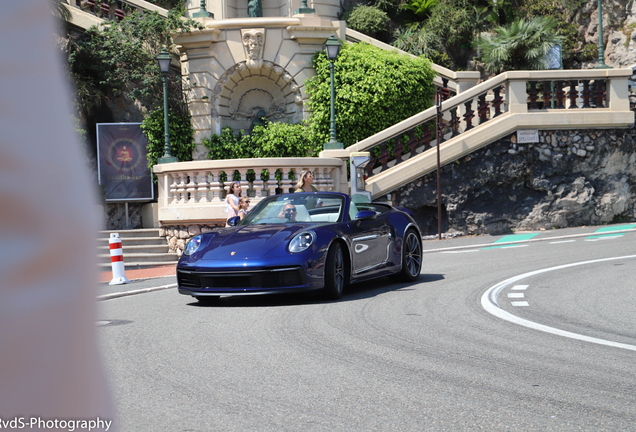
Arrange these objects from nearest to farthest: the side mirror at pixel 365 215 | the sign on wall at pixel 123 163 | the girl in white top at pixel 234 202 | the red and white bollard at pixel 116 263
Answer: the side mirror at pixel 365 215 → the red and white bollard at pixel 116 263 → the girl in white top at pixel 234 202 → the sign on wall at pixel 123 163

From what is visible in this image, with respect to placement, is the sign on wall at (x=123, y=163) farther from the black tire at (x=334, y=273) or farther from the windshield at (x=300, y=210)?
the black tire at (x=334, y=273)

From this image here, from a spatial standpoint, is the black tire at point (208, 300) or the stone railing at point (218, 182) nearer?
the black tire at point (208, 300)

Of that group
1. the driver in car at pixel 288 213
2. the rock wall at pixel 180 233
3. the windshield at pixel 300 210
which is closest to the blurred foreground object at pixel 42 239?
the windshield at pixel 300 210

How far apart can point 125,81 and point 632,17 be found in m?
19.0

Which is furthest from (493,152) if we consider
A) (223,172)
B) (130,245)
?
(130,245)

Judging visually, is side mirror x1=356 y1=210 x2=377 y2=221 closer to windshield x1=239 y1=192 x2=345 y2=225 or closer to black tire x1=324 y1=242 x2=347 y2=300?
windshield x1=239 y1=192 x2=345 y2=225

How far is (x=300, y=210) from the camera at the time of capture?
31.4ft

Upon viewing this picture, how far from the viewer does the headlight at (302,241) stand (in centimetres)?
837

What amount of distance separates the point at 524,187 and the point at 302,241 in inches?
460

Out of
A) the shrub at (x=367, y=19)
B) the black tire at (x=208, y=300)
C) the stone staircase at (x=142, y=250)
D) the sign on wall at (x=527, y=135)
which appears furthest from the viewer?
the shrub at (x=367, y=19)

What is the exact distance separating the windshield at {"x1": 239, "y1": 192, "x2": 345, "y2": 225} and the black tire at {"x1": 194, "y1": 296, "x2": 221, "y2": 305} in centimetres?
105

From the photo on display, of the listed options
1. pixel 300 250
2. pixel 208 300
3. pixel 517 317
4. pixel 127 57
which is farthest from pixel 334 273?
pixel 127 57

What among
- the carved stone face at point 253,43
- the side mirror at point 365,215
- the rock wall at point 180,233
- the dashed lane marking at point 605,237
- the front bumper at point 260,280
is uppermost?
the carved stone face at point 253,43

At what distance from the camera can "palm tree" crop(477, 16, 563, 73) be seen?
2462 cm
